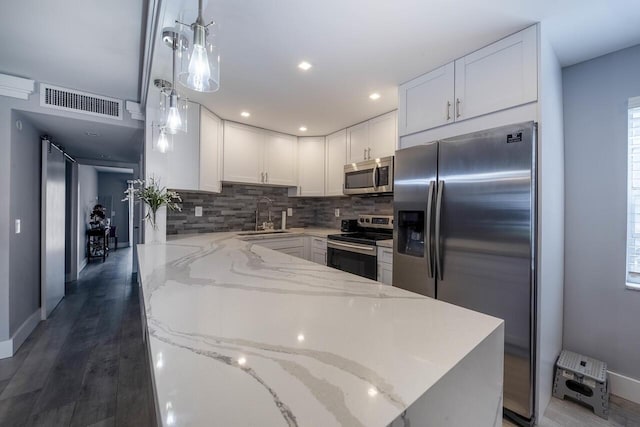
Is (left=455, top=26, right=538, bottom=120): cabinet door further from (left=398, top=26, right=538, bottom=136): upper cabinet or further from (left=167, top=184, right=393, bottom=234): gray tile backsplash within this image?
(left=167, top=184, right=393, bottom=234): gray tile backsplash

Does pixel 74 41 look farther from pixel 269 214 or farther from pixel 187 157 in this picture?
pixel 269 214

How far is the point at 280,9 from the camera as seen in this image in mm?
1476

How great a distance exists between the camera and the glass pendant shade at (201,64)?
1.05 meters

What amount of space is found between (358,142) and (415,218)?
1527 mm

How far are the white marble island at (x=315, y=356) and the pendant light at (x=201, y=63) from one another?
33.6 inches

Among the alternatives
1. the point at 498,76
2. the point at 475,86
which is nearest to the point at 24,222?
the point at 475,86

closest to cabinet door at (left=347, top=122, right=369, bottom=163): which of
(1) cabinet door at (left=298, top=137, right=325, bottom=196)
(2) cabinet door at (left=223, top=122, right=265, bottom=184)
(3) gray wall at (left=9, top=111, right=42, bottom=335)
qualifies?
(1) cabinet door at (left=298, top=137, right=325, bottom=196)

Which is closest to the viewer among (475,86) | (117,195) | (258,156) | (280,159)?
(475,86)

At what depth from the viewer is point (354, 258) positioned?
277 centimetres

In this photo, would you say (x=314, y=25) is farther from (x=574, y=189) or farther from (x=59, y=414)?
(x=59, y=414)

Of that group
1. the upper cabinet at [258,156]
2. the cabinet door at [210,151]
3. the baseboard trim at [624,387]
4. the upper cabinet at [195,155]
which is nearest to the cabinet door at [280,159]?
the upper cabinet at [258,156]

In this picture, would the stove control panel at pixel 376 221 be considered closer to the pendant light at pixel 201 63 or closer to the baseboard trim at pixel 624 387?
the baseboard trim at pixel 624 387

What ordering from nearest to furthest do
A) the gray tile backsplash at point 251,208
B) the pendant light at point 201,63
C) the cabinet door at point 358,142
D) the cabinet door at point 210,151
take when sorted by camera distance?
the pendant light at point 201,63, the cabinet door at point 210,151, the cabinet door at point 358,142, the gray tile backsplash at point 251,208

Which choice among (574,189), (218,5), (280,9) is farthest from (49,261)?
(574,189)
